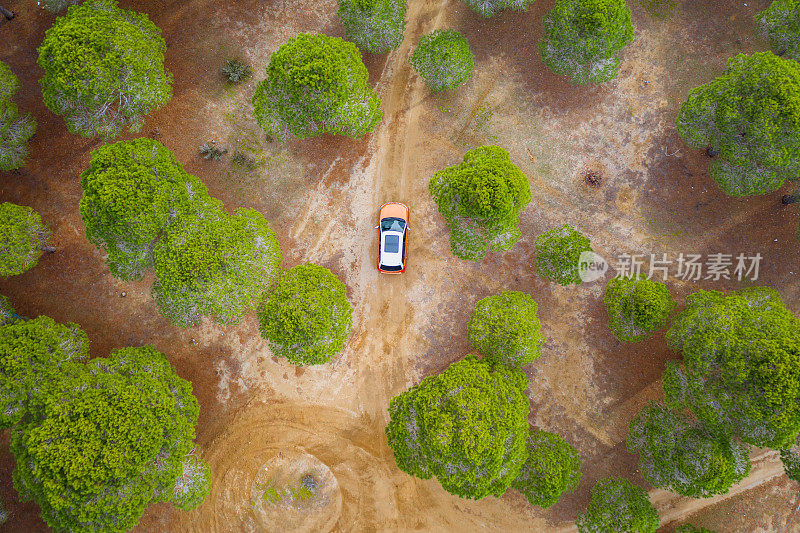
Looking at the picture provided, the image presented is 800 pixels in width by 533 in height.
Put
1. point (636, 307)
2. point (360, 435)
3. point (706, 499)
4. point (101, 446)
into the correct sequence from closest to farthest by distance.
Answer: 1. point (101, 446)
2. point (636, 307)
3. point (706, 499)
4. point (360, 435)

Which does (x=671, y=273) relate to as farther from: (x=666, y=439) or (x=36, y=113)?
(x=36, y=113)

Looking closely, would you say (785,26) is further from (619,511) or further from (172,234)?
(172,234)

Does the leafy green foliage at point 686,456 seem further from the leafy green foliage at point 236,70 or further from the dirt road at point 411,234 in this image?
the leafy green foliage at point 236,70

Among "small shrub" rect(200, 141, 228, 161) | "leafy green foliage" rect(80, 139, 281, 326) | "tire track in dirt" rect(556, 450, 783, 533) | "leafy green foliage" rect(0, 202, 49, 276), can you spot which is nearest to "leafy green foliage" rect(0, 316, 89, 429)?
"leafy green foliage" rect(0, 202, 49, 276)

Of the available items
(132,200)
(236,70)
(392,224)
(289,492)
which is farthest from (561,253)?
(236,70)

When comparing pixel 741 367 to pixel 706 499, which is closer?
pixel 741 367

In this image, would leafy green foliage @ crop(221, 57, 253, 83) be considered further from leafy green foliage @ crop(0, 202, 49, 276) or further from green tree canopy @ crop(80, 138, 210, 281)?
leafy green foliage @ crop(0, 202, 49, 276)

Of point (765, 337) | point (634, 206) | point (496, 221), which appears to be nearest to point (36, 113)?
point (496, 221)

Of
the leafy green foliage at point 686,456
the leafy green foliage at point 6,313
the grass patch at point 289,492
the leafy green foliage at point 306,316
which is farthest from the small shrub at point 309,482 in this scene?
the leafy green foliage at point 686,456

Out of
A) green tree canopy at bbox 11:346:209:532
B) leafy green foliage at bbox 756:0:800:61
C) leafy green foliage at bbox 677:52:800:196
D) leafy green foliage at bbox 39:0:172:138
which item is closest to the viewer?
green tree canopy at bbox 11:346:209:532
